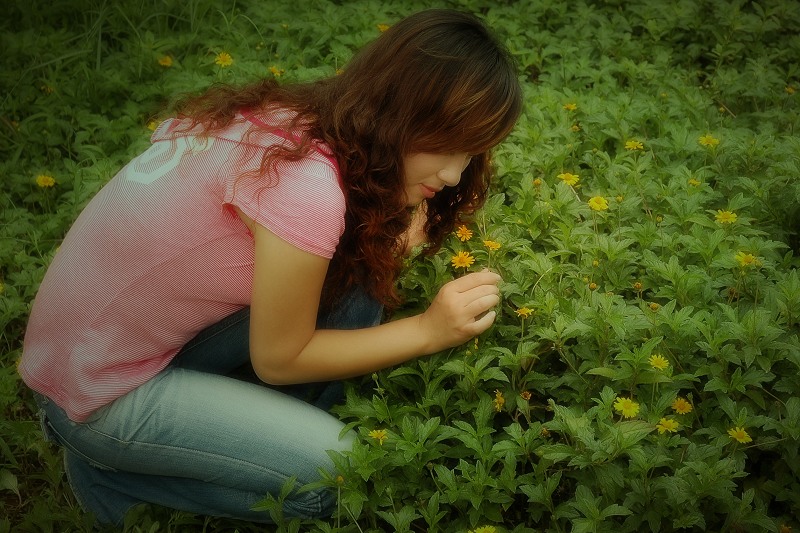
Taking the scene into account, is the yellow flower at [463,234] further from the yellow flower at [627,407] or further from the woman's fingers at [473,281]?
the yellow flower at [627,407]

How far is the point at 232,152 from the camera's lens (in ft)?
5.89

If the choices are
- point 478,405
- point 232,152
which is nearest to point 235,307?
point 232,152

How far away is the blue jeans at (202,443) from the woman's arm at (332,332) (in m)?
0.11

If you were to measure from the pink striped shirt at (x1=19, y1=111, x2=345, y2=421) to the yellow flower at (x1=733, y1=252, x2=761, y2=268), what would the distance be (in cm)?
102

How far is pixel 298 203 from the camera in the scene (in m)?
1.67

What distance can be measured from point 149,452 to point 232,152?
71 cm

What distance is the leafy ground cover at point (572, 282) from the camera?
184cm

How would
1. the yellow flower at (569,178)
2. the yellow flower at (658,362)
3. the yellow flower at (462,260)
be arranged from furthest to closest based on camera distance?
the yellow flower at (569,178)
the yellow flower at (462,260)
the yellow flower at (658,362)

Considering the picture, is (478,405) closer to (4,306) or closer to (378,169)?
(378,169)

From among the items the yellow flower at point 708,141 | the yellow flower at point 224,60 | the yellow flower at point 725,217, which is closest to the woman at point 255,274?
the yellow flower at point 725,217

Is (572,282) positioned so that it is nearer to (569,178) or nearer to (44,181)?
(569,178)

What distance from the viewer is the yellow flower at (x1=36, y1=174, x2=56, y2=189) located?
9.81 ft

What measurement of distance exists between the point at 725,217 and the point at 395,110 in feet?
3.42

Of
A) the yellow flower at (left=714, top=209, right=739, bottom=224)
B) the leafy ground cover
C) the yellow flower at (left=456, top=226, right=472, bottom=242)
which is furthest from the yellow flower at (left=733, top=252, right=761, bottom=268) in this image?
the yellow flower at (left=456, top=226, right=472, bottom=242)
